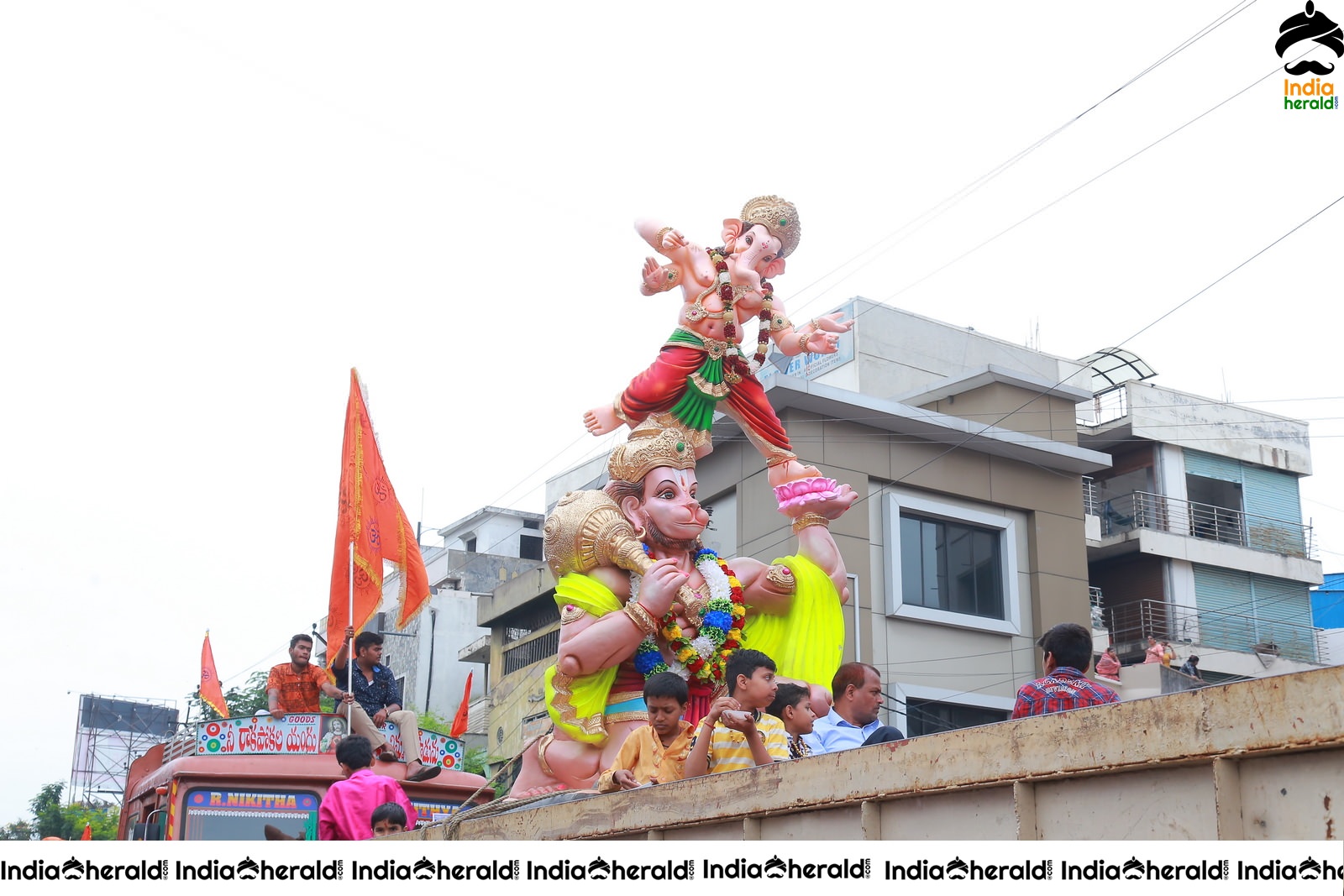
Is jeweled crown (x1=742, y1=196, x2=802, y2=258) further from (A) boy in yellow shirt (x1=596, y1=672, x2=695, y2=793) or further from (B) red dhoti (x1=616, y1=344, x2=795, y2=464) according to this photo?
(A) boy in yellow shirt (x1=596, y1=672, x2=695, y2=793)

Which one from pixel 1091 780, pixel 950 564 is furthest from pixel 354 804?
pixel 950 564

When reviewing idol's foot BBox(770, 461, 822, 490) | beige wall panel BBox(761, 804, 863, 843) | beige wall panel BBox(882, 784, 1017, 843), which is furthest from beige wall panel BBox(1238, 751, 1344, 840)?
idol's foot BBox(770, 461, 822, 490)

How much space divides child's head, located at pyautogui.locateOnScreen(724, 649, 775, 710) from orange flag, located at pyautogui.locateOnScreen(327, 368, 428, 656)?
427 cm

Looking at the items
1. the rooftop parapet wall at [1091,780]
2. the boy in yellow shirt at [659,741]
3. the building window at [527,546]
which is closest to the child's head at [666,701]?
the boy in yellow shirt at [659,741]

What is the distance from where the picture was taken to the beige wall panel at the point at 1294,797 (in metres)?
2.67

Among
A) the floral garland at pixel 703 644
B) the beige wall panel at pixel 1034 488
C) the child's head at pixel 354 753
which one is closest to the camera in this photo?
the child's head at pixel 354 753

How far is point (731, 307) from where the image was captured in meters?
8.09

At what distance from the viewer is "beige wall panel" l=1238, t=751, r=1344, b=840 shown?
8.75 ft

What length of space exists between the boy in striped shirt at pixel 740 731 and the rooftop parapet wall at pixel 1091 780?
0.44 m

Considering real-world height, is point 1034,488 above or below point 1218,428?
below

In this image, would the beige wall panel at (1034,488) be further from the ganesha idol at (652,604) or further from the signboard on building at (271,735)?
the signboard on building at (271,735)

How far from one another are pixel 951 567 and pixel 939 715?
71.1 inches

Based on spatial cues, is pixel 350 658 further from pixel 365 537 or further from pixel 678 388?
pixel 678 388

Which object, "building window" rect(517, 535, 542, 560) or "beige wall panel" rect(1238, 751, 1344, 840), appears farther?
"building window" rect(517, 535, 542, 560)
